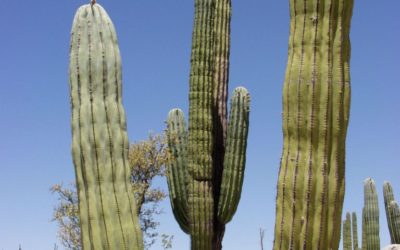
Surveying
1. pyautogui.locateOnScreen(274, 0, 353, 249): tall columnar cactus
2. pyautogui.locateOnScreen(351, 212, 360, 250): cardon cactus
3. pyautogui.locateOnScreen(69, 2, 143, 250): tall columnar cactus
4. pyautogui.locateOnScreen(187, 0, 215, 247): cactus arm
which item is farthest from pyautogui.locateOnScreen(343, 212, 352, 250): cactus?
pyautogui.locateOnScreen(274, 0, 353, 249): tall columnar cactus

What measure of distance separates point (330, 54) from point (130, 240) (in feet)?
6.35

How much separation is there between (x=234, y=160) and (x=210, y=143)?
0.52 metres

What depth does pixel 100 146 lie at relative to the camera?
16.0ft

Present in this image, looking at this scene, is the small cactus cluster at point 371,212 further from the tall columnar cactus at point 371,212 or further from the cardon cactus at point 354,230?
the cardon cactus at point 354,230

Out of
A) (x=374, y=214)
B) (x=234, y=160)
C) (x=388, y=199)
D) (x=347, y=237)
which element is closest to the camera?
(x=234, y=160)

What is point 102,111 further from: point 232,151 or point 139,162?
point 139,162

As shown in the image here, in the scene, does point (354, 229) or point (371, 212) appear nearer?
point (371, 212)

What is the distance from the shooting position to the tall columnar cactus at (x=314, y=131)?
4.30 m

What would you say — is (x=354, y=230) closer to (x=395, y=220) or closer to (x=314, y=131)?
(x=395, y=220)

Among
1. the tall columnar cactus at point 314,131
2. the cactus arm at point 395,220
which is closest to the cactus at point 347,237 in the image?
the cactus arm at point 395,220

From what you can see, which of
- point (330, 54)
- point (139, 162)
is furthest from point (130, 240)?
point (139, 162)

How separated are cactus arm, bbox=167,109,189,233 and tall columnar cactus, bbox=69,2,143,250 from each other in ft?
22.9

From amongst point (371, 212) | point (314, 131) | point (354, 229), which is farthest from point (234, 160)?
point (354, 229)

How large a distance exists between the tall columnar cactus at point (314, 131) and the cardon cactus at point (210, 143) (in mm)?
6744
